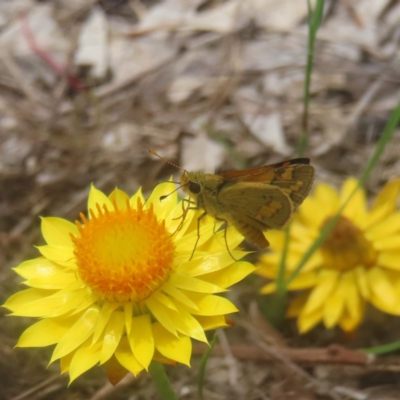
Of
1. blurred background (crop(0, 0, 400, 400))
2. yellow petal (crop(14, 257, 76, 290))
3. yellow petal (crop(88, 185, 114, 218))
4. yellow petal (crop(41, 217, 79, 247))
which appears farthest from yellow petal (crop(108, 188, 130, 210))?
blurred background (crop(0, 0, 400, 400))

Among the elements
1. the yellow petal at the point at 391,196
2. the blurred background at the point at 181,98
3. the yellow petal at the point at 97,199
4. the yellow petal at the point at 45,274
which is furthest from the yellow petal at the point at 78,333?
→ the yellow petal at the point at 391,196

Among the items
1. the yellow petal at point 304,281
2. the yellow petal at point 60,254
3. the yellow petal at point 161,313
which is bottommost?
the yellow petal at point 304,281

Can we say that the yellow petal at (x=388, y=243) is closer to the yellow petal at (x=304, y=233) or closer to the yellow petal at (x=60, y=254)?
the yellow petal at (x=304, y=233)

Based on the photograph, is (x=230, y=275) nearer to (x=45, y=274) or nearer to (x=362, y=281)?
(x=45, y=274)

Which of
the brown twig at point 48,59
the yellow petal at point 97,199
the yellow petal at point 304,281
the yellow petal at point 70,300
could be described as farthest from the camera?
the brown twig at point 48,59

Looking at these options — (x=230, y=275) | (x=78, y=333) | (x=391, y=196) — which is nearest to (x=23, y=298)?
(x=78, y=333)

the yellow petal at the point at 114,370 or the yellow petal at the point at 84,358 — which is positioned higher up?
the yellow petal at the point at 84,358

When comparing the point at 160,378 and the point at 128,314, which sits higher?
the point at 128,314

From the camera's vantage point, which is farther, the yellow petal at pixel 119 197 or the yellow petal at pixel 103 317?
the yellow petal at pixel 119 197

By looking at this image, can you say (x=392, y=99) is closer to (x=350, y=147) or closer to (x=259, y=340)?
(x=350, y=147)
